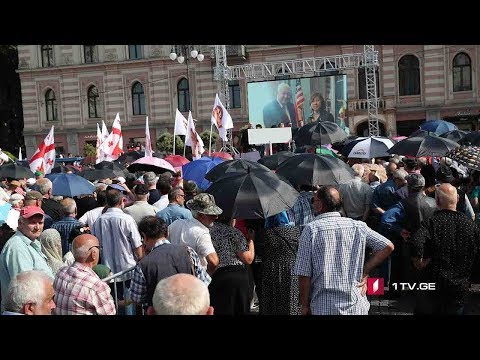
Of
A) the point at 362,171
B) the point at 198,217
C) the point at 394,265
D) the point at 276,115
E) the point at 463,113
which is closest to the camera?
the point at 198,217

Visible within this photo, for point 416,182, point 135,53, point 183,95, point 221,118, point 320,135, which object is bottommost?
point 416,182

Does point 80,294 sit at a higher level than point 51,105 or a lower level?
lower

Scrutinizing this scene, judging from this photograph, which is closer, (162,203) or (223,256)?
(223,256)

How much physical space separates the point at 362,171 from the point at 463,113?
1036 inches

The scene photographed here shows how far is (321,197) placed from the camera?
5.89 metres

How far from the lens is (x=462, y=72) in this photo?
120ft

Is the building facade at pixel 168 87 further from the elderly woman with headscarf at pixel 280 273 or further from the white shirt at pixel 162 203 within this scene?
the elderly woman with headscarf at pixel 280 273

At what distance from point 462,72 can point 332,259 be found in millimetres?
32651

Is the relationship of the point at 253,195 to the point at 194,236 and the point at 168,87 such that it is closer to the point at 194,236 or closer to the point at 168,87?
the point at 194,236

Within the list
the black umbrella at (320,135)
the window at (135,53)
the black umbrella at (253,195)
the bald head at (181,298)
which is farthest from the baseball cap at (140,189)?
the window at (135,53)

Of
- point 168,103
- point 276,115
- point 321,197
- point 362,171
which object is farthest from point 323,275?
point 168,103

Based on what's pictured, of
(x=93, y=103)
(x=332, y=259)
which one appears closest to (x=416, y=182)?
(x=332, y=259)
